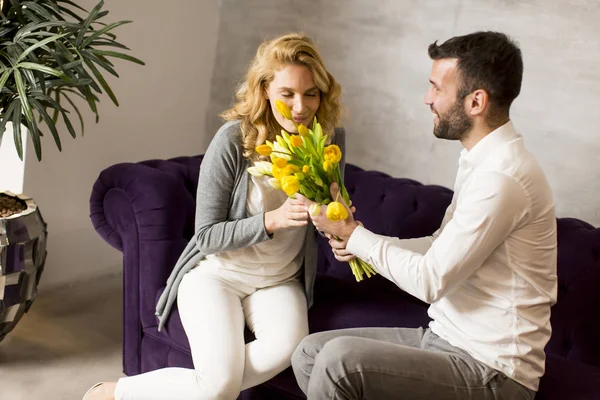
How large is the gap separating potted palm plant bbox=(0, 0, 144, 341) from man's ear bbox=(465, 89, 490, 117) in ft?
4.54

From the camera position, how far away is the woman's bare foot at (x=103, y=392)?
2.41m

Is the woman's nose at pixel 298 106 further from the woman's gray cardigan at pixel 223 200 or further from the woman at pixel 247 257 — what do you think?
the woman's gray cardigan at pixel 223 200

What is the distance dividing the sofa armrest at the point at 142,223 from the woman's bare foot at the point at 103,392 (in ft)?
1.30

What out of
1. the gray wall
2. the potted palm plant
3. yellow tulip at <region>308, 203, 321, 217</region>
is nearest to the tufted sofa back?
the gray wall

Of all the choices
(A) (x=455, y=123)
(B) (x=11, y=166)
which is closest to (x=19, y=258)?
(B) (x=11, y=166)

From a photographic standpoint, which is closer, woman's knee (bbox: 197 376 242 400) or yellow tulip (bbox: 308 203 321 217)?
yellow tulip (bbox: 308 203 321 217)

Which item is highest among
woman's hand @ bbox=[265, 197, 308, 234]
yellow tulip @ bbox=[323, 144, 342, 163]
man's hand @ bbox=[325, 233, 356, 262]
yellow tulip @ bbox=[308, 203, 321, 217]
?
yellow tulip @ bbox=[323, 144, 342, 163]

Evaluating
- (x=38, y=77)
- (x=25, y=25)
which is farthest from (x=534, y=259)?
(x=25, y=25)

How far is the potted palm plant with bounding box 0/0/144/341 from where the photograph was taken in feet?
8.86

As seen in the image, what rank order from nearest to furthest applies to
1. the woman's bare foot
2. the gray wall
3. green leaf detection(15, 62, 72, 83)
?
the woman's bare foot < green leaf detection(15, 62, 72, 83) < the gray wall

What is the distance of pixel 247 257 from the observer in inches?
100

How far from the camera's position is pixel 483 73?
6.61 feet

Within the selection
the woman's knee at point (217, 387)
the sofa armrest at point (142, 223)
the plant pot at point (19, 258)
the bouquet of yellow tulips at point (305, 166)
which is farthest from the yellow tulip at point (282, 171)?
the plant pot at point (19, 258)

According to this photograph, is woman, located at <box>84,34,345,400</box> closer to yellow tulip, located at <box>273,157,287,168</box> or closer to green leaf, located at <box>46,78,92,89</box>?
yellow tulip, located at <box>273,157,287,168</box>
